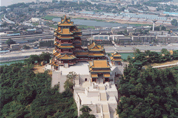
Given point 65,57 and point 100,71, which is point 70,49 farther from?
point 100,71

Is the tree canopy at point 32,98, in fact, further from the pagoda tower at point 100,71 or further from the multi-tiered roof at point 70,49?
the pagoda tower at point 100,71

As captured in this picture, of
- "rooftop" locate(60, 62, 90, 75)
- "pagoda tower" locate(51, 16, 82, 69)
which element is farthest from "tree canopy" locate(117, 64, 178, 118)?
"pagoda tower" locate(51, 16, 82, 69)

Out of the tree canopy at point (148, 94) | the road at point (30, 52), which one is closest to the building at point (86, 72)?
the tree canopy at point (148, 94)

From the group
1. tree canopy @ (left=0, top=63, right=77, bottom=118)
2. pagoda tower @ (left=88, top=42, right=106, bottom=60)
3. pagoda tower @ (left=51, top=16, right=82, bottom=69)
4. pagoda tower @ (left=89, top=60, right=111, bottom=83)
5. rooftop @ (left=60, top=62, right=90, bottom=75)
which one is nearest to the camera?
tree canopy @ (left=0, top=63, right=77, bottom=118)

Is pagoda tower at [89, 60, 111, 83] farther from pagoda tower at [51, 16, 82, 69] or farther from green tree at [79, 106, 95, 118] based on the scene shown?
green tree at [79, 106, 95, 118]

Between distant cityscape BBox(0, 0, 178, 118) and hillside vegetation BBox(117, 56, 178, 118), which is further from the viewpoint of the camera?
distant cityscape BBox(0, 0, 178, 118)

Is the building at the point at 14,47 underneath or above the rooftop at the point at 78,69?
underneath

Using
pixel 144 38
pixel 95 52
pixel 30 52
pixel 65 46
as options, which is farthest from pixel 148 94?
pixel 144 38

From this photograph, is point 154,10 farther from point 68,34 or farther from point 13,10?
point 68,34
